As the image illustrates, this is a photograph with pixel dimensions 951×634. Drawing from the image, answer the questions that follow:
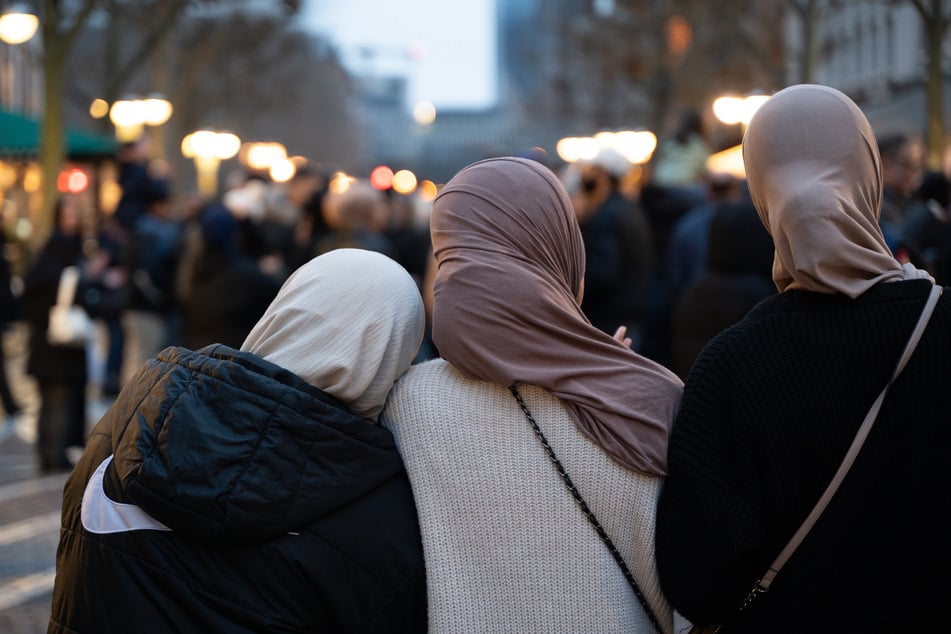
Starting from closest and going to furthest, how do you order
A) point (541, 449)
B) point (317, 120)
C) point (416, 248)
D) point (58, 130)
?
point (541, 449), point (416, 248), point (58, 130), point (317, 120)

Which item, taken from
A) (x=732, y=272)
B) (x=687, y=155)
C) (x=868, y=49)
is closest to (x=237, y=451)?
(x=732, y=272)

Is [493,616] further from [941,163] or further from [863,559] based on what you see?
[941,163]

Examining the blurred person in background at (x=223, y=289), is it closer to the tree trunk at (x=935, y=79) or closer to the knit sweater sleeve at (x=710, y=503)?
the knit sweater sleeve at (x=710, y=503)

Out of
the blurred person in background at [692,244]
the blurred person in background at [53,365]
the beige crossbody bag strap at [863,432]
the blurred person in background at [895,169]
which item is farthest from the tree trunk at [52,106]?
the beige crossbody bag strap at [863,432]

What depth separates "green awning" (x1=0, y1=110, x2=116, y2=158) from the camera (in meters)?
23.5

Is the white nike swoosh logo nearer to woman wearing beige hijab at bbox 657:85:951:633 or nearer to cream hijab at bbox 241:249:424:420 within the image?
cream hijab at bbox 241:249:424:420

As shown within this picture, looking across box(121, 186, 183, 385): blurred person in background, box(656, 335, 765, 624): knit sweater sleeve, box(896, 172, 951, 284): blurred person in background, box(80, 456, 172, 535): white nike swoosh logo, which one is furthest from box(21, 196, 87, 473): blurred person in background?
box(656, 335, 765, 624): knit sweater sleeve

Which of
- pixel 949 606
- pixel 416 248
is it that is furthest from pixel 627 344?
pixel 416 248

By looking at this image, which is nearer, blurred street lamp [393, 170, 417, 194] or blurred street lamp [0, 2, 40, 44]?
blurred street lamp [0, 2, 40, 44]

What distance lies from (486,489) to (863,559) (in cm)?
78

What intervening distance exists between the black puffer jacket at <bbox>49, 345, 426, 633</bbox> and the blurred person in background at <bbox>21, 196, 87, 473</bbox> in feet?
26.3

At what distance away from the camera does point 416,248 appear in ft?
44.0

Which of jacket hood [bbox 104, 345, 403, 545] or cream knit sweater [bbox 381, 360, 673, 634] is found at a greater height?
jacket hood [bbox 104, 345, 403, 545]

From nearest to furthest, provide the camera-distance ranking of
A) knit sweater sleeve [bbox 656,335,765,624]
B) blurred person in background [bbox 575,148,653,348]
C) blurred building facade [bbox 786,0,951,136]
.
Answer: knit sweater sleeve [bbox 656,335,765,624], blurred person in background [bbox 575,148,653,348], blurred building facade [bbox 786,0,951,136]
